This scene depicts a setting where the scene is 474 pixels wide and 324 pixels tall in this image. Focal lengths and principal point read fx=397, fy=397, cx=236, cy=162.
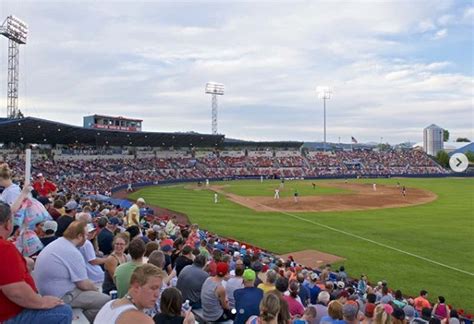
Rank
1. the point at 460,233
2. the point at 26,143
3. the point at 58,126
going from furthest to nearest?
1. the point at 26,143
2. the point at 58,126
3. the point at 460,233

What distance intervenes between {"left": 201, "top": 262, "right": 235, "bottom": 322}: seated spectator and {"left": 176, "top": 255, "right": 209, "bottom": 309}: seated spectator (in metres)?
0.19

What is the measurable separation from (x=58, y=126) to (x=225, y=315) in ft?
156

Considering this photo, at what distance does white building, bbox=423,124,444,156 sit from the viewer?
149 m

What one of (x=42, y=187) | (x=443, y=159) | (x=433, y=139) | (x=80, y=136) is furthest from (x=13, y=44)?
(x=433, y=139)

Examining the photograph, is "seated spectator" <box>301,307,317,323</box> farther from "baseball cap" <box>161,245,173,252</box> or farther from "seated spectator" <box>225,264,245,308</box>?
"baseball cap" <box>161,245,173,252</box>

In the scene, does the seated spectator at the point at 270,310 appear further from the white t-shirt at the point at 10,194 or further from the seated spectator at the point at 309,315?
the white t-shirt at the point at 10,194

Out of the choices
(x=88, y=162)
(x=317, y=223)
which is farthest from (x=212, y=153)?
(x=317, y=223)

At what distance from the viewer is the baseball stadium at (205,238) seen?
4.91m

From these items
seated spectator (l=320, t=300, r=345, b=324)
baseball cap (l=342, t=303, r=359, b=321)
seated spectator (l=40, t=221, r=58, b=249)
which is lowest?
seated spectator (l=320, t=300, r=345, b=324)

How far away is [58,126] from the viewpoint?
4884 centimetres

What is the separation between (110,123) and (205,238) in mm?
65517

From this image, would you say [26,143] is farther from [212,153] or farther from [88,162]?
[212,153]

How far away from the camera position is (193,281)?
7.34 m

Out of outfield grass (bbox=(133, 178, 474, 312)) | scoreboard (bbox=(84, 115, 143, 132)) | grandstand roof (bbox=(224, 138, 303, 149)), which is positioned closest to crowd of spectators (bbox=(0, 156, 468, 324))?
outfield grass (bbox=(133, 178, 474, 312))
